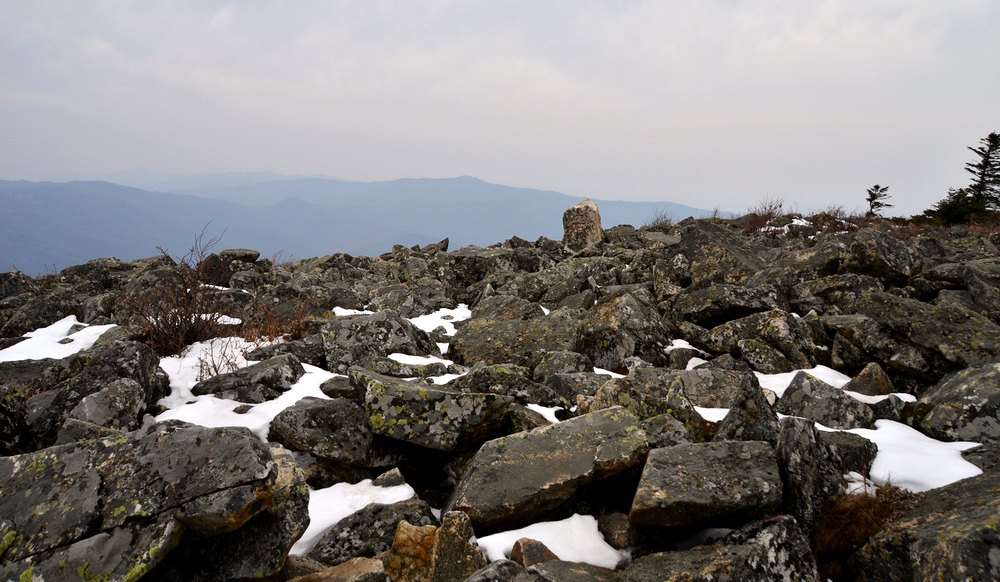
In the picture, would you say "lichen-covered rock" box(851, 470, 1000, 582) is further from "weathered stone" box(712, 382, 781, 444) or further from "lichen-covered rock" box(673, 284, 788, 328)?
"lichen-covered rock" box(673, 284, 788, 328)

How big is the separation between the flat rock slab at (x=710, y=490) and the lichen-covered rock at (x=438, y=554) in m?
1.25

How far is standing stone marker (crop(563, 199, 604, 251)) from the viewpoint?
18672mm

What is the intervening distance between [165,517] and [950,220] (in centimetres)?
3262

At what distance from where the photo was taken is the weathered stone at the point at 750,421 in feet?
14.8

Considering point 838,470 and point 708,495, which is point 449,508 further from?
point 838,470

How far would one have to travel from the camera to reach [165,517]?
10.5 feet

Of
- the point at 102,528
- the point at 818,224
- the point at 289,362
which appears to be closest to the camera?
the point at 102,528

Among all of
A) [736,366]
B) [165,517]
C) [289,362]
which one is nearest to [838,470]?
[736,366]

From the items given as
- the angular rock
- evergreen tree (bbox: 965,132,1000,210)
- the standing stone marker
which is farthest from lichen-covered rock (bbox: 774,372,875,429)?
evergreen tree (bbox: 965,132,1000,210)

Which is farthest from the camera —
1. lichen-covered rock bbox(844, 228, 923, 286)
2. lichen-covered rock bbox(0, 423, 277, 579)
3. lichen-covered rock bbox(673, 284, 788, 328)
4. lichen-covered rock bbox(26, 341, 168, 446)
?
lichen-covered rock bbox(844, 228, 923, 286)

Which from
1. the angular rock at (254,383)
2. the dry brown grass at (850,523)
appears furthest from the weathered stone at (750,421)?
the angular rock at (254,383)

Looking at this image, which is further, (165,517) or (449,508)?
(449,508)

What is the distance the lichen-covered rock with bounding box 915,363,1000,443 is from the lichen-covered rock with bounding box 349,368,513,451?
4278 millimetres

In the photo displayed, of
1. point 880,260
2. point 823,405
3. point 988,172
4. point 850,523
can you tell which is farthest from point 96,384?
point 988,172
